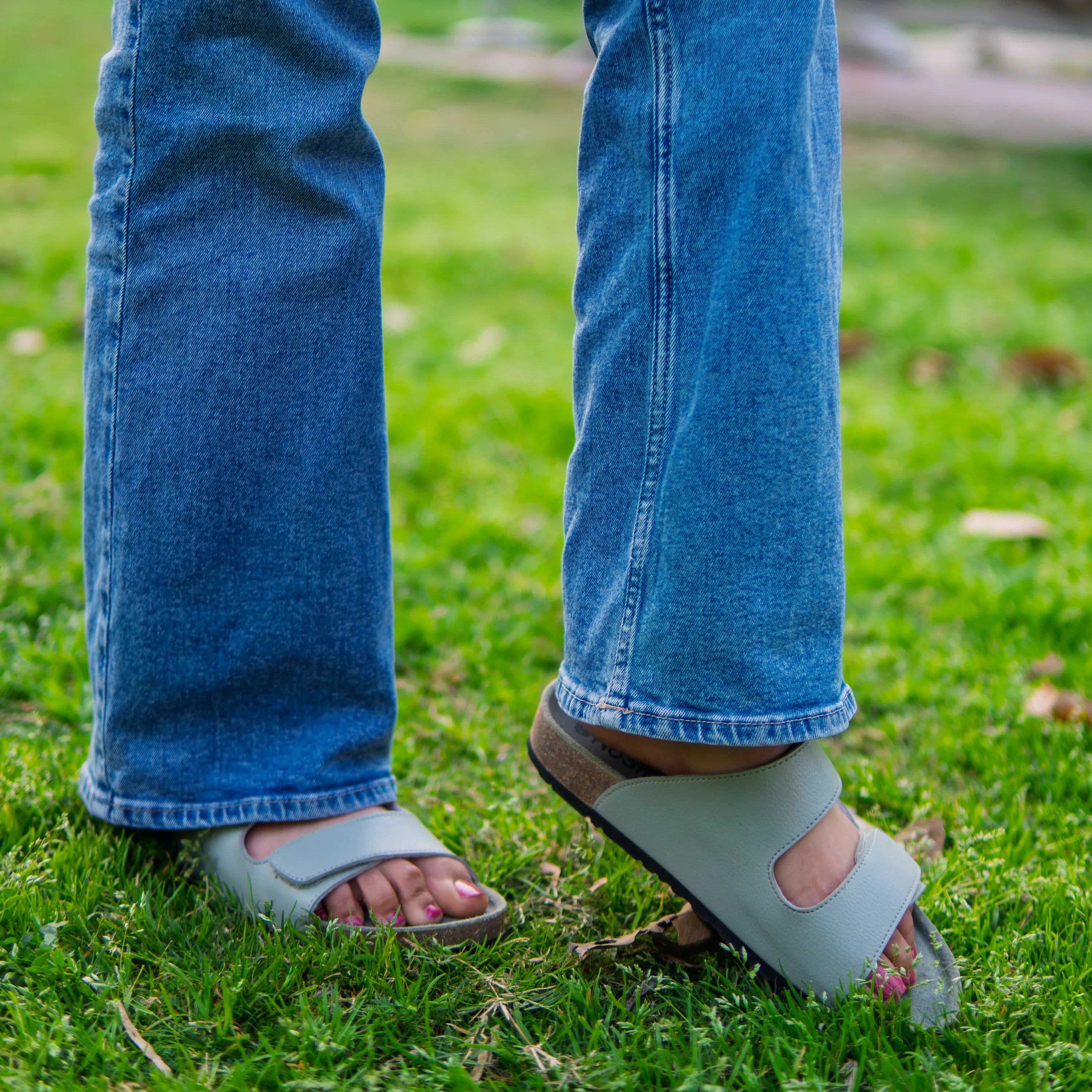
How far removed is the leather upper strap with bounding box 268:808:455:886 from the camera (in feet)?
3.75

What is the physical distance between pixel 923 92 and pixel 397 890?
30.2 feet

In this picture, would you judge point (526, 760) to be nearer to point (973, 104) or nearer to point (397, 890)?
point (397, 890)

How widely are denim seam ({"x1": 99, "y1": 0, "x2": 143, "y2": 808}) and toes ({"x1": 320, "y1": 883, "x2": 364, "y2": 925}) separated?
0.25m

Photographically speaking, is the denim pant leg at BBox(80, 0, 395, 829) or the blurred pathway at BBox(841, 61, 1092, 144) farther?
the blurred pathway at BBox(841, 61, 1092, 144)

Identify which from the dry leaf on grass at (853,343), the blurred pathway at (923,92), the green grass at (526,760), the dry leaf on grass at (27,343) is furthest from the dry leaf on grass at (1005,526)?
the blurred pathway at (923,92)

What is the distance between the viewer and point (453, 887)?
115 centimetres

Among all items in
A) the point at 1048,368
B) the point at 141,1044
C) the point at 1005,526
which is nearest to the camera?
the point at 141,1044

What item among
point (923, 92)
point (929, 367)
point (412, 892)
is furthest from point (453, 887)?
point (923, 92)

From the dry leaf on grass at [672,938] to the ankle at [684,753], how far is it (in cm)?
15

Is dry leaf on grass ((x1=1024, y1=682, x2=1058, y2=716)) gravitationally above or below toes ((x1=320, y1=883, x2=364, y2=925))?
below

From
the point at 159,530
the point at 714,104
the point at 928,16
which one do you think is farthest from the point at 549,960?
the point at 928,16

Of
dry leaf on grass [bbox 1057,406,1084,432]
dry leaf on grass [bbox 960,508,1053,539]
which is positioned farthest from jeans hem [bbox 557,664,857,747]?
dry leaf on grass [bbox 1057,406,1084,432]

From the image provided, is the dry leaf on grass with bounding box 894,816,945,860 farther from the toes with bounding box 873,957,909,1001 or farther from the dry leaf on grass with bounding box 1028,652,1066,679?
the dry leaf on grass with bounding box 1028,652,1066,679

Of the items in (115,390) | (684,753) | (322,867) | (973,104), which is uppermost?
(115,390)
